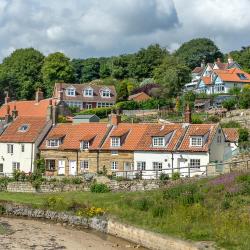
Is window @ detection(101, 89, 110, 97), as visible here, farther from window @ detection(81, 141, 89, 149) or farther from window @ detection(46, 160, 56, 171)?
window @ detection(81, 141, 89, 149)

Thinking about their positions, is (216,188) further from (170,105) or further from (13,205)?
(170,105)

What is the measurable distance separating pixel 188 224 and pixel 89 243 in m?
5.94

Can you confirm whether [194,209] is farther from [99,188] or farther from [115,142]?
[115,142]

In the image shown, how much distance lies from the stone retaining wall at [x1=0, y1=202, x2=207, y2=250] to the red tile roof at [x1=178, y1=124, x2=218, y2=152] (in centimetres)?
1431

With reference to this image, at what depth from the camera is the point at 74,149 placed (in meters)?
52.7

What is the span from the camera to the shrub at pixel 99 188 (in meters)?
43.4

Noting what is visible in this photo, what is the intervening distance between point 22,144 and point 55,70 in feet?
178

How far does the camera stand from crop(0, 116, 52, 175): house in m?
54.6

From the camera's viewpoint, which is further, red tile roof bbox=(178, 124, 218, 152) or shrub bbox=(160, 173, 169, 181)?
red tile roof bbox=(178, 124, 218, 152)

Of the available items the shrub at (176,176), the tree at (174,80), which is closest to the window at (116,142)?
the shrub at (176,176)

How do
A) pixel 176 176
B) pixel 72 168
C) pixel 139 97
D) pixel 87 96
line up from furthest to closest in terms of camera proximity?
1. pixel 139 97
2. pixel 87 96
3. pixel 72 168
4. pixel 176 176

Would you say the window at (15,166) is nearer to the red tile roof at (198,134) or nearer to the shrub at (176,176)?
the red tile roof at (198,134)

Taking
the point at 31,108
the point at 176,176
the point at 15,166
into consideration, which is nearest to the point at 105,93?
the point at 31,108

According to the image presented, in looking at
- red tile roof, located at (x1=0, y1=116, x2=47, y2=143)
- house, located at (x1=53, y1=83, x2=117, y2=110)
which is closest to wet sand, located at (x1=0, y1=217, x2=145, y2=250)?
red tile roof, located at (x1=0, y1=116, x2=47, y2=143)
